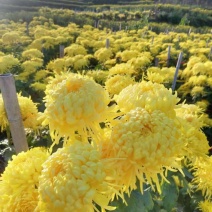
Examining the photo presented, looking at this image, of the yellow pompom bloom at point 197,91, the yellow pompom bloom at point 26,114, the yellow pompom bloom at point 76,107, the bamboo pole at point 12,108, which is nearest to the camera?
the yellow pompom bloom at point 76,107

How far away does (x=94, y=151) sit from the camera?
2.60 ft

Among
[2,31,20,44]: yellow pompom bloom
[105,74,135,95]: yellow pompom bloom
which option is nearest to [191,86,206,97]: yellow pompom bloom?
[105,74,135,95]: yellow pompom bloom

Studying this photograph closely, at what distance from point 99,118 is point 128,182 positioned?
213 mm

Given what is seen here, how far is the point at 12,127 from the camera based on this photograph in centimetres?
146

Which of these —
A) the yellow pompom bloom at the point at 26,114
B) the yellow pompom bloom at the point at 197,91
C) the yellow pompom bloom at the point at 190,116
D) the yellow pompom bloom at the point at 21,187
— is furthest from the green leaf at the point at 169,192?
the yellow pompom bloom at the point at 197,91

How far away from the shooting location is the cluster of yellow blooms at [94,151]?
29.3 inches

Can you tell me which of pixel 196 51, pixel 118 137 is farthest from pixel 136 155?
pixel 196 51

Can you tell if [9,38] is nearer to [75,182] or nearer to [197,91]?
[197,91]

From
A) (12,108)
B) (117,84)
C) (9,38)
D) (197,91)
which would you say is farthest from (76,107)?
Result: (9,38)

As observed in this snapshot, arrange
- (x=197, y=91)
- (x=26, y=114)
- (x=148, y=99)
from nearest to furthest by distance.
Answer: (x=148, y=99), (x=26, y=114), (x=197, y=91)

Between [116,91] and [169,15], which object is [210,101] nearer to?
[116,91]

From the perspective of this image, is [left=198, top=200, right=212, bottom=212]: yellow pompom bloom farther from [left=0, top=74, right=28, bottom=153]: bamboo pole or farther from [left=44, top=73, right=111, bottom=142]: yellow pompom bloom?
[left=44, top=73, right=111, bottom=142]: yellow pompom bloom

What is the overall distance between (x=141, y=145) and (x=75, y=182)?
213mm

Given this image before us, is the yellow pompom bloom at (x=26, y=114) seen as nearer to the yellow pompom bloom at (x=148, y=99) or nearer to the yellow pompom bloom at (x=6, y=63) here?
the yellow pompom bloom at (x=148, y=99)
